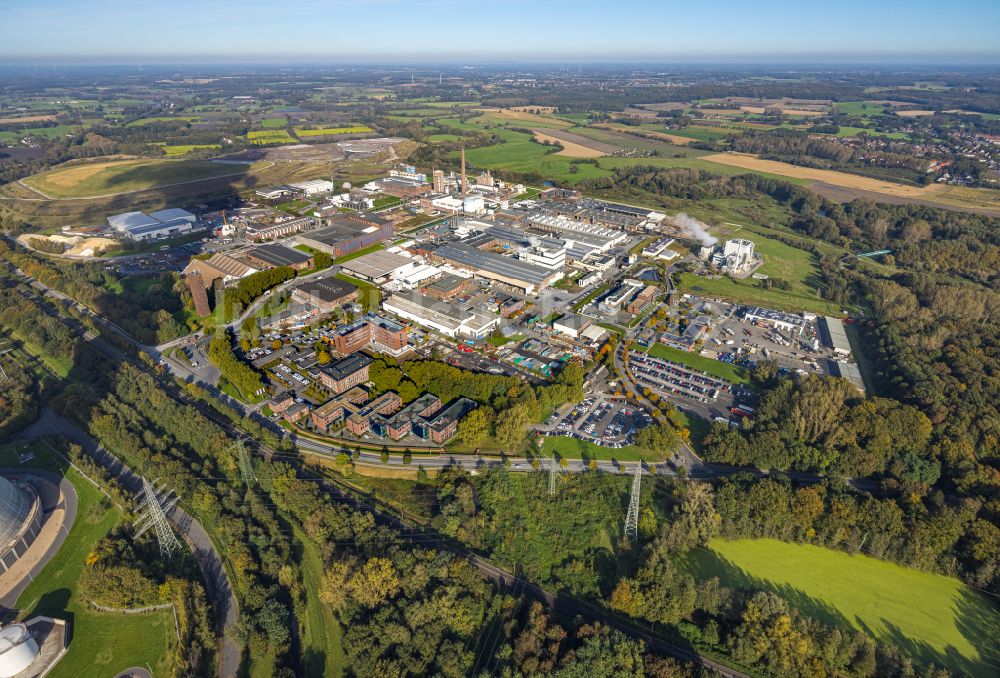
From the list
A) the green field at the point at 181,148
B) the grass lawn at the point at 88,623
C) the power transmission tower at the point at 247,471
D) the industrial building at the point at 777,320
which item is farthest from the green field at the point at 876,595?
the green field at the point at 181,148

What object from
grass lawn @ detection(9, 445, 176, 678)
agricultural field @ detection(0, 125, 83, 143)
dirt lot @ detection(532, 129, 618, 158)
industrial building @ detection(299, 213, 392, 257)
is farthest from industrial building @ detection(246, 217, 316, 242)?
agricultural field @ detection(0, 125, 83, 143)

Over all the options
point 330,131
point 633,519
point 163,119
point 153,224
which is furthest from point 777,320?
point 163,119

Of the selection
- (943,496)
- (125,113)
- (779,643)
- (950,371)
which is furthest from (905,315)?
(125,113)

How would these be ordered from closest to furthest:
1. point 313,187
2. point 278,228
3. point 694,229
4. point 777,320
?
1. point 777,320
2. point 278,228
3. point 694,229
4. point 313,187

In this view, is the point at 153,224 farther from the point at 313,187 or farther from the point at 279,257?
the point at 279,257

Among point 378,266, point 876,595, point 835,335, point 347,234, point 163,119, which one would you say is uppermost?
point 163,119

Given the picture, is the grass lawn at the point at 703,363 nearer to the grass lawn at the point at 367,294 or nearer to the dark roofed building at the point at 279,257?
the grass lawn at the point at 367,294

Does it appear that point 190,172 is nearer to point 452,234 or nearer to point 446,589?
point 452,234

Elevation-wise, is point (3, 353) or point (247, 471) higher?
point (3, 353)
